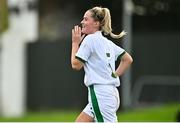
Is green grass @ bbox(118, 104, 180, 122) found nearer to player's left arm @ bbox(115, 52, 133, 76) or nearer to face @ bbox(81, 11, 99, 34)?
player's left arm @ bbox(115, 52, 133, 76)

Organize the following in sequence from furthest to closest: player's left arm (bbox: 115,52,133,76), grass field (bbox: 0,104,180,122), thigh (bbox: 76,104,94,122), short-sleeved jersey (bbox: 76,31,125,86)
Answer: grass field (bbox: 0,104,180,122)
player's left arm (bbox: 115,52,133,76)
thigh (bbox: 76,104,94,122)
short-sleeved jersey (bbox: 76,31,125,86)

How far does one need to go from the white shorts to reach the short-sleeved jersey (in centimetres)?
6

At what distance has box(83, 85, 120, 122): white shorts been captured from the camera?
8359mm

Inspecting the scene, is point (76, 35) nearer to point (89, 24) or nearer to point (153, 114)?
point (89, 24)

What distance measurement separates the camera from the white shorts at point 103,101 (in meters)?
8.36

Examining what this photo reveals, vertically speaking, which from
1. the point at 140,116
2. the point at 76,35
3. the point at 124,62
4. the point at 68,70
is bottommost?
the point at 140,116

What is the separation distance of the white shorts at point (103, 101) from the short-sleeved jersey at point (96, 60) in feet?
0.20

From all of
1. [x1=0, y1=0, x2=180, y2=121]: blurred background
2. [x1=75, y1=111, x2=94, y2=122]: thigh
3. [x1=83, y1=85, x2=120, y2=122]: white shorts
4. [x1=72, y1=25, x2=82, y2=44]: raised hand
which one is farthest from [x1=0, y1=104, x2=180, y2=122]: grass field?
[x1=72, y1=25, x2=82, y2=44]: raised hand

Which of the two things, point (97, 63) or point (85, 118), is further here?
point (85, 118)

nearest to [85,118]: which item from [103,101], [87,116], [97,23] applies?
[87,116]

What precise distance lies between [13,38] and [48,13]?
10.3 ft

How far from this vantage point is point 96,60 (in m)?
8.38

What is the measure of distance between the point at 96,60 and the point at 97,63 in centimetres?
3

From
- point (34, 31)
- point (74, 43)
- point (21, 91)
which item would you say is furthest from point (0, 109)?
point (74, 43)
